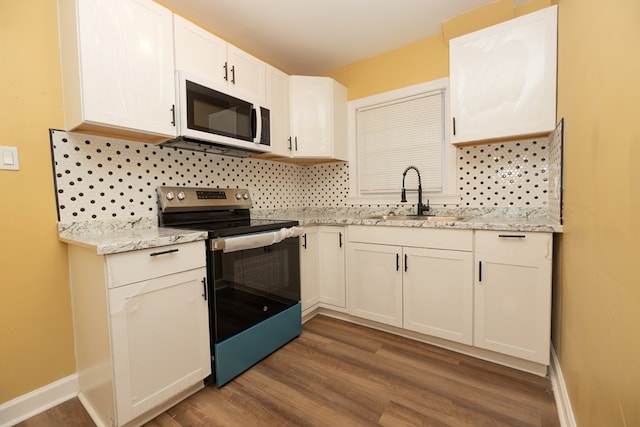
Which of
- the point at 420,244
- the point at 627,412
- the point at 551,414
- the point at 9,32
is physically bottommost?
the point at 551,414

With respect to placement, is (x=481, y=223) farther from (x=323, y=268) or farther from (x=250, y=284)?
(x=250, y=284)

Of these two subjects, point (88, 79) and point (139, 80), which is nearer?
point (88, 79)

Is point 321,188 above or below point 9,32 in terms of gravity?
below

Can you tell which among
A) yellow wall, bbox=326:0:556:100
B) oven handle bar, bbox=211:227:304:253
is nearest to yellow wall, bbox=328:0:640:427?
yellow wall, bbox=326:0:556:100

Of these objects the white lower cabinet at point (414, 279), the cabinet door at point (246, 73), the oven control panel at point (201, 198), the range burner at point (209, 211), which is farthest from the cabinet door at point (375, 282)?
the cabinet door at point (246, 73)

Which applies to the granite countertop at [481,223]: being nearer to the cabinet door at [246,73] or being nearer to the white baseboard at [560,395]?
the white baseboard at [560,395]

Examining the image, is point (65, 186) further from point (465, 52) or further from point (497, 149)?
point (497, 149)

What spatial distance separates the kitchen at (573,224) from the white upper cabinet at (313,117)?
159 centimetres

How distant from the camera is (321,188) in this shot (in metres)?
3.09

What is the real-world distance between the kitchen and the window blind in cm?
95

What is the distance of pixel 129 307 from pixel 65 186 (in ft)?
2.75

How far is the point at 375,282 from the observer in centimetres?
222

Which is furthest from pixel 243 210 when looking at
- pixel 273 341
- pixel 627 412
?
pixel 627 412

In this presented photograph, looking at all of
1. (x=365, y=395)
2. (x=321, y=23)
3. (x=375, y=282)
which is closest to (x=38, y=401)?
(x=365, y=395)
